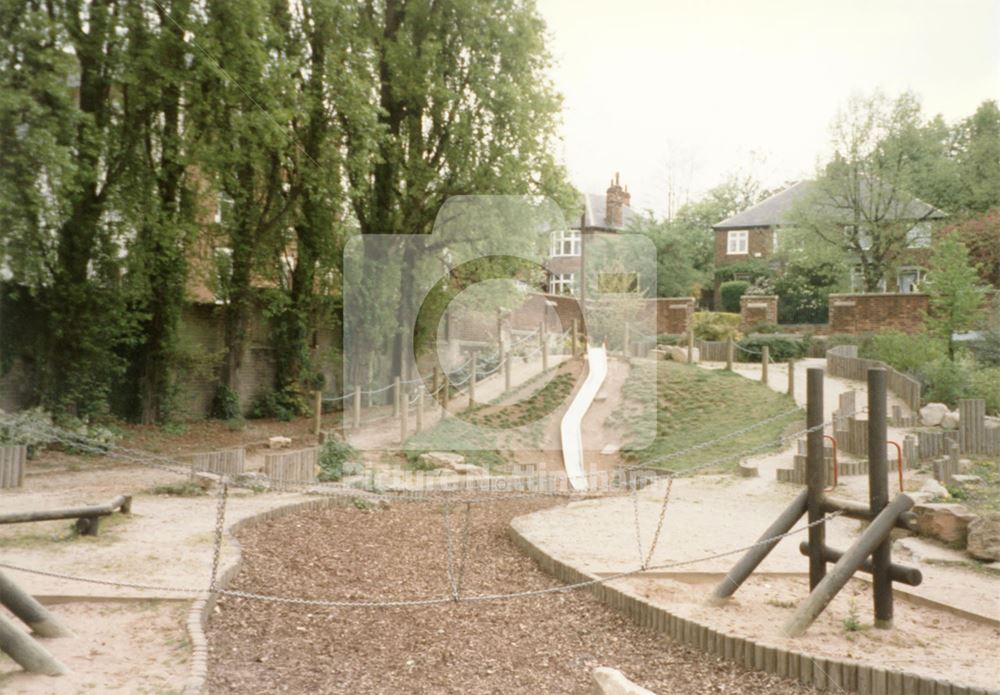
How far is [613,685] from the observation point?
3018 mm

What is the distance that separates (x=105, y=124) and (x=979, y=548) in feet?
39.3

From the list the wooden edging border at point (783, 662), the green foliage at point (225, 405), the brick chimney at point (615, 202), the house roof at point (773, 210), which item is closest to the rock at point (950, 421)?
the brick chimney at point (615, 202)

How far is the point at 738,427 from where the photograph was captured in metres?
12.5

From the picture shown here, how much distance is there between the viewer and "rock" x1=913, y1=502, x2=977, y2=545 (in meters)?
6.23

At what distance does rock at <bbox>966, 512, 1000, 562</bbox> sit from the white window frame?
46.4 ft

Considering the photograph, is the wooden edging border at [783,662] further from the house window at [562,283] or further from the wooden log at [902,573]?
the house window at [562,283]

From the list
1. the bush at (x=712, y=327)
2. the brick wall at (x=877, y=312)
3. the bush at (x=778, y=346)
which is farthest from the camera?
the bush at (x=778, y=346)

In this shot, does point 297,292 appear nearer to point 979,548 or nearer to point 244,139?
point 244,139

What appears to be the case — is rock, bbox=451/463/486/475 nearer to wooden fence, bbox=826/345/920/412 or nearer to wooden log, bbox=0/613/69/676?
wooden fence, bbox=826/345/920/412

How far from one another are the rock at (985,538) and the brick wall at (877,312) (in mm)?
→ 9182

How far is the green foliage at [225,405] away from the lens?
14.3 meters

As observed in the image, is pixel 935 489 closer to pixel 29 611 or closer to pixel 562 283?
pixel 562 283

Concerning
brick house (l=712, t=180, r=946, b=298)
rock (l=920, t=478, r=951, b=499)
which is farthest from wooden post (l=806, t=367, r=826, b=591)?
brick house (l=712, t=180, r=946, b=298)

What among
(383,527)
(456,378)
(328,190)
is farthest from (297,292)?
(383,527)
